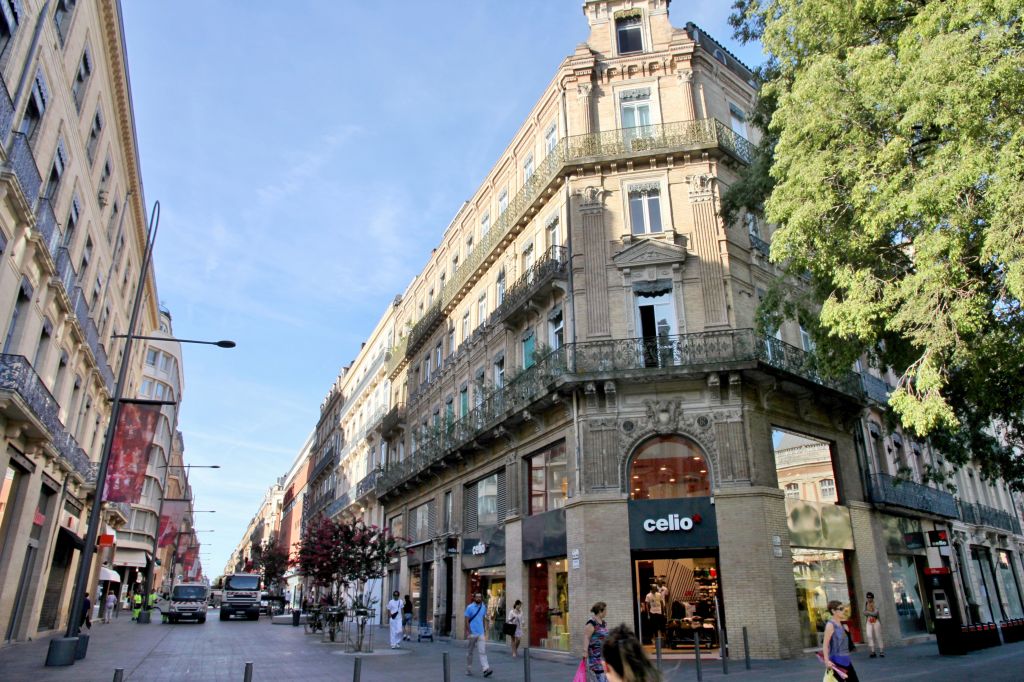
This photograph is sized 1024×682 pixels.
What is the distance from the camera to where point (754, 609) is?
1573cm

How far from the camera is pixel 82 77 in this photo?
1972cm

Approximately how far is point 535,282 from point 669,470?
7.15m

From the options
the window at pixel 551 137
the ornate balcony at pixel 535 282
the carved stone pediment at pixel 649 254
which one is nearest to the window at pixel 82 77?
the ornate balcony at pixel 535 282

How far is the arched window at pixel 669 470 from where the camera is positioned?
17.4 m

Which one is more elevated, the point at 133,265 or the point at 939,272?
the point at 133,265

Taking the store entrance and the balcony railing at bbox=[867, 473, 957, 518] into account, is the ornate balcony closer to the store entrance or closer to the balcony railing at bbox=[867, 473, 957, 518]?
the store entrance

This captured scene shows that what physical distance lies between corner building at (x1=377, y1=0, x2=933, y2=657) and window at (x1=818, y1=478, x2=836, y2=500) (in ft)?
0.44

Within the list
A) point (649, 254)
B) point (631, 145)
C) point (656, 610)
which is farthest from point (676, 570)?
point (631, 145)

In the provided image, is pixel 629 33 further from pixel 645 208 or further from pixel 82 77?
pixel 82 77

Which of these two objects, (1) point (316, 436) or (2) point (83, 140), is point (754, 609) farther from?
(1) point (316, 436)

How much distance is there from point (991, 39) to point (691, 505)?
37.7 feet

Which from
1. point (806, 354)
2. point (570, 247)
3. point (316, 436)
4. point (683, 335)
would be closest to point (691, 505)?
point (683, 335)

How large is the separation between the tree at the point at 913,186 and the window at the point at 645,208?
706 centimetres

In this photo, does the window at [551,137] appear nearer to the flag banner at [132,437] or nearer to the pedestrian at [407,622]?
the flag banner at [132,437]
